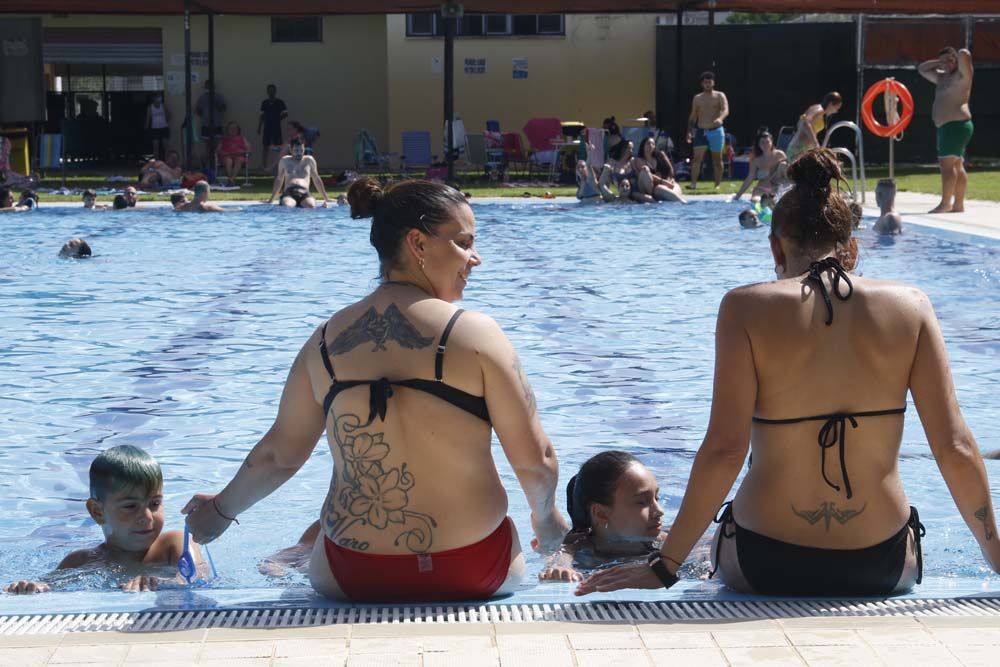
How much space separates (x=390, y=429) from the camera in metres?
2.81

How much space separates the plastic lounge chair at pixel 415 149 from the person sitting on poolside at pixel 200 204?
7673 mm

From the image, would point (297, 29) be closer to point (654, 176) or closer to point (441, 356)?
point (654, 176)

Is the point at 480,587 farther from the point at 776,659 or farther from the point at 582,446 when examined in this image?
the point at 582,446

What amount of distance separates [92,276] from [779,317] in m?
9.28

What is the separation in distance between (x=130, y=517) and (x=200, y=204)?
41.8ft

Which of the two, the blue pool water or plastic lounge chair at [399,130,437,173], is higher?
plastic lounge chair at [399,130,437,173]

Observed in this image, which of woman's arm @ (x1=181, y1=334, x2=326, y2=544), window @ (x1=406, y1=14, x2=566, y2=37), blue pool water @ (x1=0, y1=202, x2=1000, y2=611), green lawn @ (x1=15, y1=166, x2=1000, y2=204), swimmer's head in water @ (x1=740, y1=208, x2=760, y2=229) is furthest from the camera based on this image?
Answer: window @ (x1=406, y1=14, x2=566, y2=37)

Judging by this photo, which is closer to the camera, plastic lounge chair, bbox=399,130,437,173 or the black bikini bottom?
the black bikini bottom

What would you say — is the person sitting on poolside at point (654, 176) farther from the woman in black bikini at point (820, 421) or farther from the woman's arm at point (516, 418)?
the woman's arm at point (516, 418)

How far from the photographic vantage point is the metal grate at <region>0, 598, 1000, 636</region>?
265 centimetres

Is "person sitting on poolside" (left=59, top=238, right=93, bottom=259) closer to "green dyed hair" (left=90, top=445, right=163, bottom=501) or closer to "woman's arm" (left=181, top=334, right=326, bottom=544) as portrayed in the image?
"green dyed hair" (left=90, top=445, right=163, bottom=501)

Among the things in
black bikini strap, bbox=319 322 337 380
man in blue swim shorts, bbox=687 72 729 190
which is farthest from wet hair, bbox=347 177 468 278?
man in blue swim shorts, bbox=687 72 729 190

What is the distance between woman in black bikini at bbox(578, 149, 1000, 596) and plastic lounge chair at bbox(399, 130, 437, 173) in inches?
826

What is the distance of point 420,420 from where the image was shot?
2.80 m
